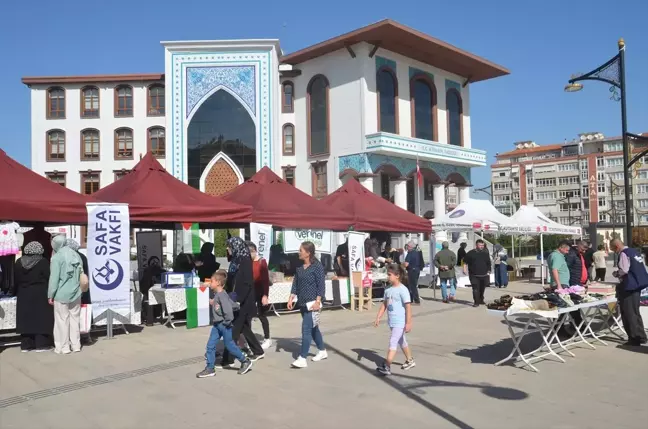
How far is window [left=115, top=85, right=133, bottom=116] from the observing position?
125ft

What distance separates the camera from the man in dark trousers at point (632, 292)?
28.9 feet

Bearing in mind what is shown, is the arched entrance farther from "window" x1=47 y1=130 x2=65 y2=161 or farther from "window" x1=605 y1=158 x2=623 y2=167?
"window" x1=605 y1=158 x2=623 y2=167

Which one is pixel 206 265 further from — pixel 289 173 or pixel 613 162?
pixel 613 162

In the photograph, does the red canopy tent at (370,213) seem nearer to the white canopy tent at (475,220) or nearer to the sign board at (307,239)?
the sign board at (307,239)

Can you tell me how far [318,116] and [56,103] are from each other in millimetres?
17570

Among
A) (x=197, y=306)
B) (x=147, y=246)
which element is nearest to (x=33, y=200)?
(x=197, y=306)

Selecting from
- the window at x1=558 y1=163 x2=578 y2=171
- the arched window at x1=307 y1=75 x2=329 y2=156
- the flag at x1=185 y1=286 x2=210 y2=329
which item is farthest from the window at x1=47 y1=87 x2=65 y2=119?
the window at x1=558 y1=163 x2=578 y2=171

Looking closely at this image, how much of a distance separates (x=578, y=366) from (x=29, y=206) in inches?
338

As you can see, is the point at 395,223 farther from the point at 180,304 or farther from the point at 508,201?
the point at 508,201

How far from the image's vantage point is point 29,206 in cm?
945

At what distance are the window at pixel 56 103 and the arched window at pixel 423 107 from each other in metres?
22.5

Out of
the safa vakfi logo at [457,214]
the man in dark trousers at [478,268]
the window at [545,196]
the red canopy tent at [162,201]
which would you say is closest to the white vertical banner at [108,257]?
the red canopy tent at [162,201]

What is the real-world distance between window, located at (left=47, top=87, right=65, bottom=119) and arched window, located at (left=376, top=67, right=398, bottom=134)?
68.2 ft

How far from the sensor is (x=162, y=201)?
11.3 m
